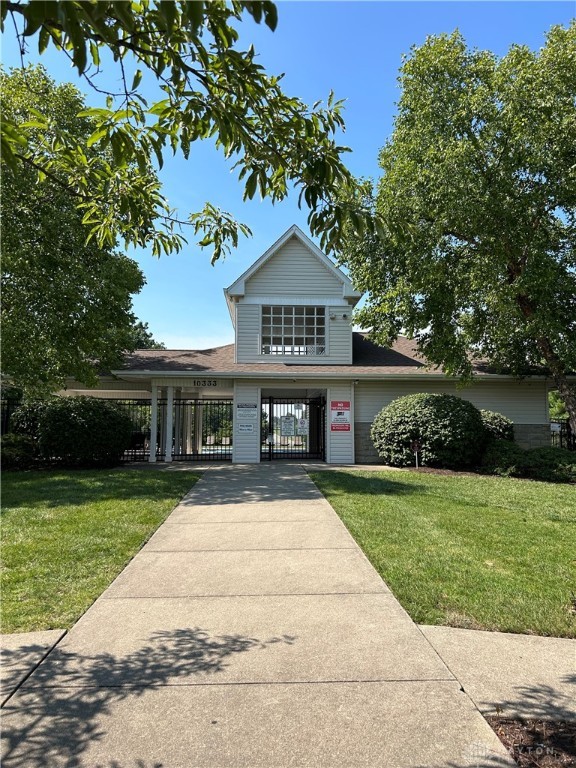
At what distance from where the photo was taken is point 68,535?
691cm

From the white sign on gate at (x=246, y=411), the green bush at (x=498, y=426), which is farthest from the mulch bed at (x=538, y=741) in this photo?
the white sign on gate at (x=246, y=411)

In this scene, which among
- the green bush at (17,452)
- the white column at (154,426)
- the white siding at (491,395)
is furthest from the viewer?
the white siding at (491,395)

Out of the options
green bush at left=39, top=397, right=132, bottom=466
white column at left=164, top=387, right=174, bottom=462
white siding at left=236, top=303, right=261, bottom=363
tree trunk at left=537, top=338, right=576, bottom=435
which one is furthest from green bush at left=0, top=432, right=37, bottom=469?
tree trunk at left=537, top=338, right=576, bottom=435

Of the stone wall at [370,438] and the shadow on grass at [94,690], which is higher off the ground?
the stone wall at [370,438]

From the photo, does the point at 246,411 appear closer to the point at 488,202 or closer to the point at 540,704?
the point at 488,202

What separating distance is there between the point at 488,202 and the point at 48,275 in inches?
459

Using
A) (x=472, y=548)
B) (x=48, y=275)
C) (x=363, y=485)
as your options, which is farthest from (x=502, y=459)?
(x=48, y=275)

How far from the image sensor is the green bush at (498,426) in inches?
647

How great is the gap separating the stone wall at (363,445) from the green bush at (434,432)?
1357 mm

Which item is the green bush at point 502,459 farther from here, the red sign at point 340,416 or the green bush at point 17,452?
the green bush at point 17,452

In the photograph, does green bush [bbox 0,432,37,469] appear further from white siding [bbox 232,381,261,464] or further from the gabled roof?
the gabled roof

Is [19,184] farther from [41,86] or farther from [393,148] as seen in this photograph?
[393,148]

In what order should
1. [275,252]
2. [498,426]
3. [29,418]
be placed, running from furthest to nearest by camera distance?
[275,252]
[498,426]
[29,418]

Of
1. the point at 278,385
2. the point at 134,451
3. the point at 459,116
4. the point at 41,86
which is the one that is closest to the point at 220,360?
the point at 278,385
